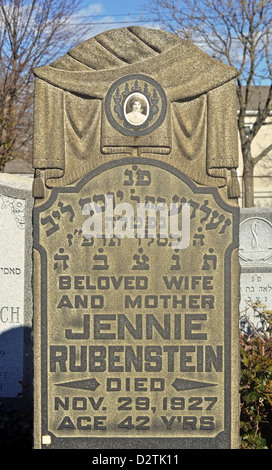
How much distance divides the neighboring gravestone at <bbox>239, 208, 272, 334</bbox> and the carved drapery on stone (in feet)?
12.5

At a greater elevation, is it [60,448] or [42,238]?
[42,238]

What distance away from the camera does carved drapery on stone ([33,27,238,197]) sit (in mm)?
3824

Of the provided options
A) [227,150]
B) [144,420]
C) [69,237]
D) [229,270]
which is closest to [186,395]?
[144,420]

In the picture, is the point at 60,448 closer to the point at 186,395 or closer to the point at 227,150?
the point at 186,395

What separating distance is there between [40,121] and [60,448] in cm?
220

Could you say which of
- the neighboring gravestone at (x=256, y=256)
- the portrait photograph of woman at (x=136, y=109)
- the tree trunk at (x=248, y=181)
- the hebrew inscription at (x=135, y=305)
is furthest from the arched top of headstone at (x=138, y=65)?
the tree trunk at (x=248, y=181)

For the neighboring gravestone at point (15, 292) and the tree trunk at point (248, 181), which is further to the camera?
the tree trunk at point (248, 181)

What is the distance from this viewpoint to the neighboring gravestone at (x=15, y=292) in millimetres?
5711

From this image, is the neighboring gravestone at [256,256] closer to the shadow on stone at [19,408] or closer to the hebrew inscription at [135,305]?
the shadow on stone at [19,408]

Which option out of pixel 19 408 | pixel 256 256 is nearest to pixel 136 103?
pixel 19 408

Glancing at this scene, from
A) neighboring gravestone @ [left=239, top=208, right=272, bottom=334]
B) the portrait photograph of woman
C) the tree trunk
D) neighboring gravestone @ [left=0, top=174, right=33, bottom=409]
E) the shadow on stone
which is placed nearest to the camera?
the portrait photograph of woman

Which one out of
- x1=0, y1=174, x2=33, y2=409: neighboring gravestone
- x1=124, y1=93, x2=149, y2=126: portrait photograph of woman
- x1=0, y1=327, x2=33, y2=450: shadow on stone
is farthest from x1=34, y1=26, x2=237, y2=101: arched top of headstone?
x1=0, y1=327, x2=33, y2=450: shadow on stone

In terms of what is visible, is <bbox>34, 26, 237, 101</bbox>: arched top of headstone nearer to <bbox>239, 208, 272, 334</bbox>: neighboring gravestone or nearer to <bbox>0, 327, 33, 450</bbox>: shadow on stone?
<bbox>0, 327, 33, 450</bbox>: shadow on stone
